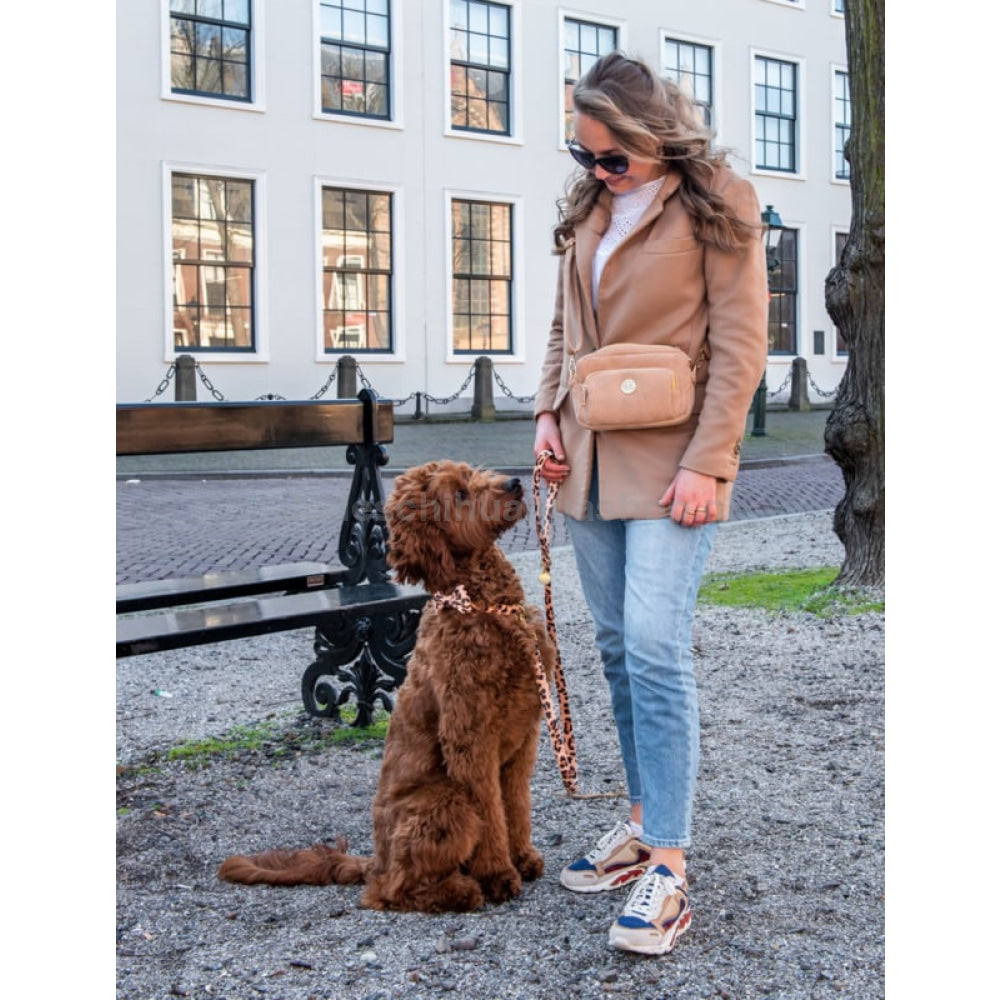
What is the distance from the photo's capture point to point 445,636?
3006mm

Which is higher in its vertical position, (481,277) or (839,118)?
(839,118)

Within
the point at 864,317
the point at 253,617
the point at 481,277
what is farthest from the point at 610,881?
the point at 481,277

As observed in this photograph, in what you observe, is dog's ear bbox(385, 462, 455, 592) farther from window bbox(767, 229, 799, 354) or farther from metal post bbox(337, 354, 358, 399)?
window bbox(767, 229, 799, 354)

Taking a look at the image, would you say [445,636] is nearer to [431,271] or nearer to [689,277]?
[689,277]

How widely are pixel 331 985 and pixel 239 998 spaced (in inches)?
7.8

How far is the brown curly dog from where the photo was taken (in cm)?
292

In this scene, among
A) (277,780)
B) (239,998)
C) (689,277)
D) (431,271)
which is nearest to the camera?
(239,998)

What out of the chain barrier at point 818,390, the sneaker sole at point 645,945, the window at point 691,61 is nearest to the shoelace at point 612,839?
the sneaker sole at point 645,945

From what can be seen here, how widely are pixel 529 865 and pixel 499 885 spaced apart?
0.56 ft

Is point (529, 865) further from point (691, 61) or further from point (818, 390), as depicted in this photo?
point (818, 390)

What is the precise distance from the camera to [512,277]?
23000mm

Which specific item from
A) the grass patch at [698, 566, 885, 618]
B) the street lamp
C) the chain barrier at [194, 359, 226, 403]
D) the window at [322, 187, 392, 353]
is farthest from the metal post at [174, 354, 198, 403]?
the grass patch at [698, 566, 885, 618]

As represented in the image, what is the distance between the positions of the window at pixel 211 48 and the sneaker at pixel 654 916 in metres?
18.9

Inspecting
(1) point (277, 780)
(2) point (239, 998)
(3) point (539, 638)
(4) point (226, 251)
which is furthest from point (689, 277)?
(4) point (226, 251)
